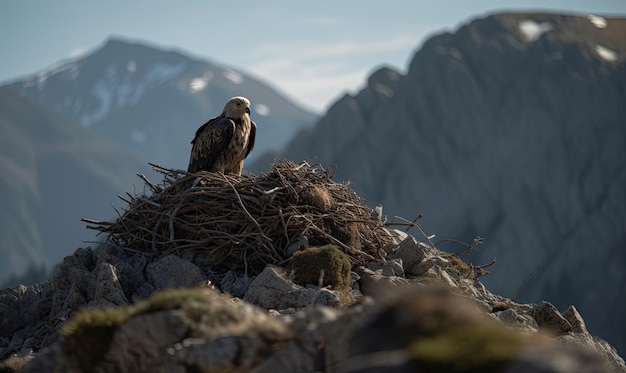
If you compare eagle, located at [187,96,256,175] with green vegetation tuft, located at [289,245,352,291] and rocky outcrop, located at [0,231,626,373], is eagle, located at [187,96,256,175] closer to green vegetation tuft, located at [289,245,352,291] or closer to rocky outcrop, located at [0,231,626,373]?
green vegetation tuft, located at [289,245,352,291]

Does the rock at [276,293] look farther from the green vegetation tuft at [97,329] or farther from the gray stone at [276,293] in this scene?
the green vegetation tuft at [97,329]

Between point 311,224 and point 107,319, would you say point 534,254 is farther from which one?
point 107,319

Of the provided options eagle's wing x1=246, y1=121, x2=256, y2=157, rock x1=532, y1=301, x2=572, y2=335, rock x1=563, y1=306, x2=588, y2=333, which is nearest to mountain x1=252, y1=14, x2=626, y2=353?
eagle's wing x1=246, y1=121, x2=256, y2=157

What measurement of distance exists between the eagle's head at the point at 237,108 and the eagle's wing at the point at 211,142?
29 centimetres

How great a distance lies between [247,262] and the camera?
1512 centimetres

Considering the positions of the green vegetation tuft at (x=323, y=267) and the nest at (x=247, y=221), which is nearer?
the green vegetation tuft at (x=323, y=267)

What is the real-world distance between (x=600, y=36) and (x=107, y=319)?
141 metres

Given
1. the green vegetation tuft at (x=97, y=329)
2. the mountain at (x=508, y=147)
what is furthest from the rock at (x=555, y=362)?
the mountain at (x=508, y=147)

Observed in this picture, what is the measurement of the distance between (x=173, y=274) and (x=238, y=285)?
3.85 ft

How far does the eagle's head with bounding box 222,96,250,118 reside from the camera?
1781 centimetres

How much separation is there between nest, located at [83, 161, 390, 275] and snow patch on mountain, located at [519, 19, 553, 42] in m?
124

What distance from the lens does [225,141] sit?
17.2 meters

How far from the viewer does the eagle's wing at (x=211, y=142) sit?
17.2m

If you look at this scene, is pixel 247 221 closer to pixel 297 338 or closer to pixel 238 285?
pixel 238 285
